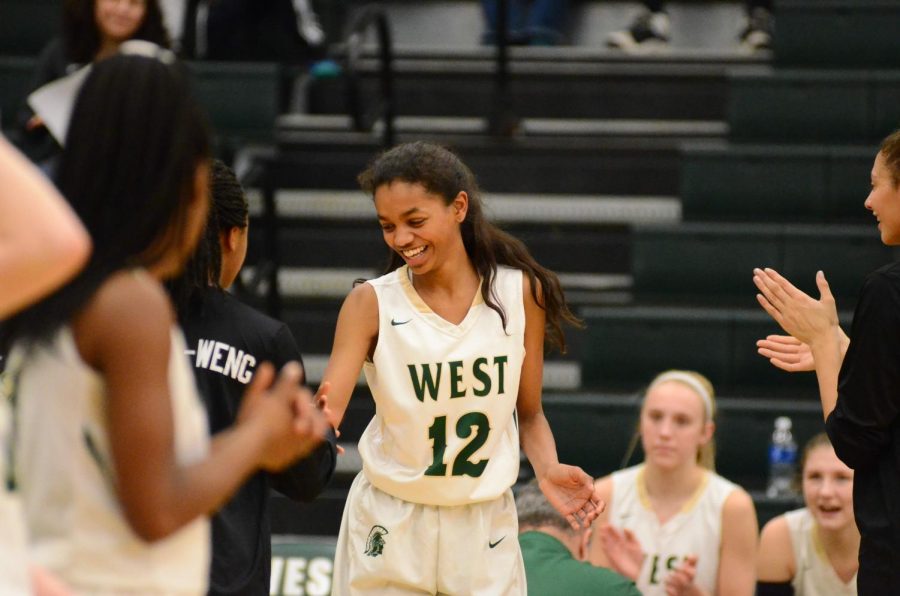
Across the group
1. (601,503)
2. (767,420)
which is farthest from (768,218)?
(601,503)

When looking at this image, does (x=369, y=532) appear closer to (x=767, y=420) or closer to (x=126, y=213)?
(x=126, y=213)

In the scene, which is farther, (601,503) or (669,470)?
(669,470)

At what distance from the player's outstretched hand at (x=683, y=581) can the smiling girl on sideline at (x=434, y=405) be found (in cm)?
109

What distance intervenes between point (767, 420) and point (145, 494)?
4.17 meters

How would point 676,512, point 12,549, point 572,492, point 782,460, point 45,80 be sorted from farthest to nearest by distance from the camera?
point 45,80
point 782,460
point 676,512
point 572,492
point 12,549

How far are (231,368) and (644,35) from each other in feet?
16.9

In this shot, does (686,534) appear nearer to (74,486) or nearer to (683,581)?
(683,581)

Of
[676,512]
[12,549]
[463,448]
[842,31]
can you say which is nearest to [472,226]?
[463,448]

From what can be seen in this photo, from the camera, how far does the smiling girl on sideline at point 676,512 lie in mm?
4660

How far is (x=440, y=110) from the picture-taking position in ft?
24.5

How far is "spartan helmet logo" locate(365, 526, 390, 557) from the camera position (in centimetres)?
335

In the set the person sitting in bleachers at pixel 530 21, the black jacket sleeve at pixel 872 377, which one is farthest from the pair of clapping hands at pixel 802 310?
the person sitting in bleachers at pixel 530 21

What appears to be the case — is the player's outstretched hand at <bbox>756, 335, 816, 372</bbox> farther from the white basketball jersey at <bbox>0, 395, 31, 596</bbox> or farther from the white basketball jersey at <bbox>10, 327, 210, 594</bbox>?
the white basketball jersey at <bbox>0, 395, 31, 596</bbox>

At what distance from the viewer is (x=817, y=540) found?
4656 mm
